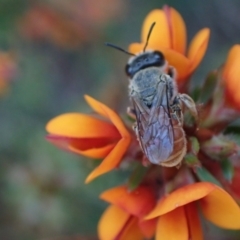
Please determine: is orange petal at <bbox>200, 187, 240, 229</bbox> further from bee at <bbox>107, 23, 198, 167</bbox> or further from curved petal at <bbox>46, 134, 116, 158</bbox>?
curved petal at <bbox>46, 134, 116, 158</bbox>

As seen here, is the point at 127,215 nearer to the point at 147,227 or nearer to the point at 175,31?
the point at 147,227

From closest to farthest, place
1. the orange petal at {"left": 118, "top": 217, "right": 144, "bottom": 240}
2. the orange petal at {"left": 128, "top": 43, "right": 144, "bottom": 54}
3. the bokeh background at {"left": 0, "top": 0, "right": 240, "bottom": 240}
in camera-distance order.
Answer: the orange petal at {"left": 118, "top": 217, "right": 144, "bottom": 240}
the orange petal at {"left": 128, "top": 43, "right": 144, "bottom": 54}
the bokeh background at {"left": 0, "top": 0, "right": 240, "bottom": 240}

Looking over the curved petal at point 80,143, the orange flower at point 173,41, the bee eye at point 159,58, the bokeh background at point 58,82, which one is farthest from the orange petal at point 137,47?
the bokeh background at point 58,82

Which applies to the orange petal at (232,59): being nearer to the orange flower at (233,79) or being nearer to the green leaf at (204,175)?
the orange flower at (233,79)

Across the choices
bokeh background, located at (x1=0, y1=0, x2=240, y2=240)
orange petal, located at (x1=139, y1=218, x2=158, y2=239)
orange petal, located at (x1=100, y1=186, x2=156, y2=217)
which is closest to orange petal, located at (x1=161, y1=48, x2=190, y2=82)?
orange petal, located at (x1=100, y1=186, x2=156, y2=217)

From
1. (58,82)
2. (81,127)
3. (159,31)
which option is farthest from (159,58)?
(58,82)

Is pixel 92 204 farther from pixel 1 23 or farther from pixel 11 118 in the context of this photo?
pixel 1 23
